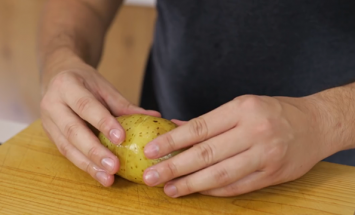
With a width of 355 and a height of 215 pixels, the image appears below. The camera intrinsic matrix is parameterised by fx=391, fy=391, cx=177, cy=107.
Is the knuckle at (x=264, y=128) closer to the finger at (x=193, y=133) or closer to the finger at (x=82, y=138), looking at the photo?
the finger at (x=193, y=133)

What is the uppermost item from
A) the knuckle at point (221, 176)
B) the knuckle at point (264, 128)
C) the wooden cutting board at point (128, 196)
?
the knuckle at point (264, 128)

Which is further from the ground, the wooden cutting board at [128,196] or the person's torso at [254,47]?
the person's torso at [254,47]

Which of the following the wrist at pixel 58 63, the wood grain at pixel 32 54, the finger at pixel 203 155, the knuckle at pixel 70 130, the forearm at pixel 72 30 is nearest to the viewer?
the finger at pixel 203 155

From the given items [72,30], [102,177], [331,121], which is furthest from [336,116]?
[72,30]

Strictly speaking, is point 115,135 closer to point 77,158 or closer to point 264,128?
point 77,158

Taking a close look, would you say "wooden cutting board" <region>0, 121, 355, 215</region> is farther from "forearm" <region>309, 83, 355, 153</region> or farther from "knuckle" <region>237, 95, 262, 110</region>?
"knuckle" <region>237, 95, 262, 110</region>

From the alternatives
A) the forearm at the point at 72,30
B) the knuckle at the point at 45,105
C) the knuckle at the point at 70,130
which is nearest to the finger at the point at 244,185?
the knuckle at the point at 70,130
